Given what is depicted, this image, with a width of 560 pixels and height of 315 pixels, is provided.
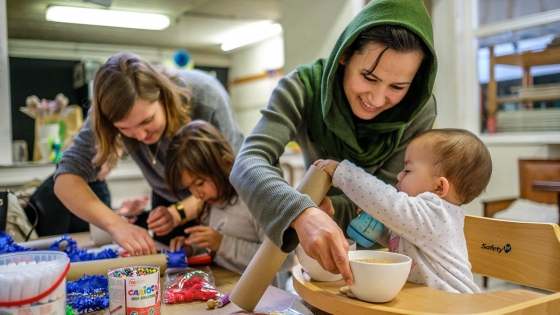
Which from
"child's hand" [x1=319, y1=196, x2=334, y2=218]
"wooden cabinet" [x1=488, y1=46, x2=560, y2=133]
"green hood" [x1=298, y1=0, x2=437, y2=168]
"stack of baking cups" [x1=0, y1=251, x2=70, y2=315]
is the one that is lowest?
"stack of baking cups" [x1=0, y1=251, x2=70, y2=315]

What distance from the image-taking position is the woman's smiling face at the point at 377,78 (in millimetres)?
962

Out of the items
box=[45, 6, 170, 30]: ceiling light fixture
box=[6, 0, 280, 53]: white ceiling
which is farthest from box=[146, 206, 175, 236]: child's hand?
box=[45, 6, 170, 30]: ceiling light fixture

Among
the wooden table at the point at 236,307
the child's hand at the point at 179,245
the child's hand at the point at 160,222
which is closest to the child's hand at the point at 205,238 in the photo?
the child's hand at the point at 179,245

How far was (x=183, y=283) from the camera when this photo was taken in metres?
0.98

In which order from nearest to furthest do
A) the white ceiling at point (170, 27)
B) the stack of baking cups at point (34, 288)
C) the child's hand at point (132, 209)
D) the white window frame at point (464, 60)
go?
the stack of baking cups at point (34, 288) < the child's hand at point (132, 209) < the white ceiling at point (170, 27) < the white window frame at point (464, 60)

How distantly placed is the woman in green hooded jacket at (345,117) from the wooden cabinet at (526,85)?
2688 millimetres

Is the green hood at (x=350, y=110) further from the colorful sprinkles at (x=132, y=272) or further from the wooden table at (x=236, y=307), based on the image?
the colorful sprinkles at (x=132, y=272)

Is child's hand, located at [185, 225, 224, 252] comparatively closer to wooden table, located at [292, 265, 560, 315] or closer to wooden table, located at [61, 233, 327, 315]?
wooden table, located at [61, 233, 327, 315]

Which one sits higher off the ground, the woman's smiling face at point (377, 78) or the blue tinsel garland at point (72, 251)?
the woman's smiling face at point (377, 78)

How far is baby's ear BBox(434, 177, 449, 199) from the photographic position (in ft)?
2.99

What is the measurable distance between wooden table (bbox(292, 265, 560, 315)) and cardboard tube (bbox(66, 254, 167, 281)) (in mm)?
411

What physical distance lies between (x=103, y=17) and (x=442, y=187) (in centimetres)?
209

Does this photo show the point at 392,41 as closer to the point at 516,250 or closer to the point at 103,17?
the point at 516,250

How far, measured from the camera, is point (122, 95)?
1.36 metres
